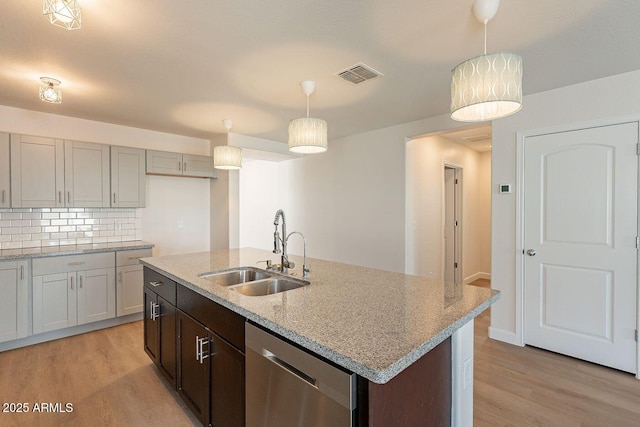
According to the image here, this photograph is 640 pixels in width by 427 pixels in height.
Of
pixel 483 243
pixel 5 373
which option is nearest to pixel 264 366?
pixel 5 373

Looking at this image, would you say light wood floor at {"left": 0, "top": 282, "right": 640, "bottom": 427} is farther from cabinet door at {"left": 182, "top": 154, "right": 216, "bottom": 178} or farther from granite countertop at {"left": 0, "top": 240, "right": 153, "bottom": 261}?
cabinet door at {"left": 182, "top": 154, "right": 216, "bottom": 178}

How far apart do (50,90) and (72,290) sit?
6.44 ft

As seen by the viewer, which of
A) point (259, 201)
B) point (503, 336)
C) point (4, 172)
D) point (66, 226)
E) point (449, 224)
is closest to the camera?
point (4, 172)

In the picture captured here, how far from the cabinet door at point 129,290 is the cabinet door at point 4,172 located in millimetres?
1205

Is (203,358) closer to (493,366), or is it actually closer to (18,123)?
(493,366)

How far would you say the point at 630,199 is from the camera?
2.48 metres

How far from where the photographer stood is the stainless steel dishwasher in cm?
97

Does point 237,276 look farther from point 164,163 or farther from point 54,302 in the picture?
point 164,163

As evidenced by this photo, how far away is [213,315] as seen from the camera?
165 centimetres

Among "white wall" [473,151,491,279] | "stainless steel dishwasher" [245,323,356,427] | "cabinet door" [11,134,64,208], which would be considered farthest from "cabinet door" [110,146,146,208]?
"white wall" [473,151,491,279]

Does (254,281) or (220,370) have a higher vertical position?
(254,281)

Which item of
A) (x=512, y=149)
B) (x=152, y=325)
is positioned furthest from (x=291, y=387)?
(x=512, y=149)

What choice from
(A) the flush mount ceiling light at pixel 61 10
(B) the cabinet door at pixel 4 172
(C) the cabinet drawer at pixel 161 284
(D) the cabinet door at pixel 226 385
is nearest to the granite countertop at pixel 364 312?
(C) the cabinet drawer at pixel 161 284

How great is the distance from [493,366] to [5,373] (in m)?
4.03
